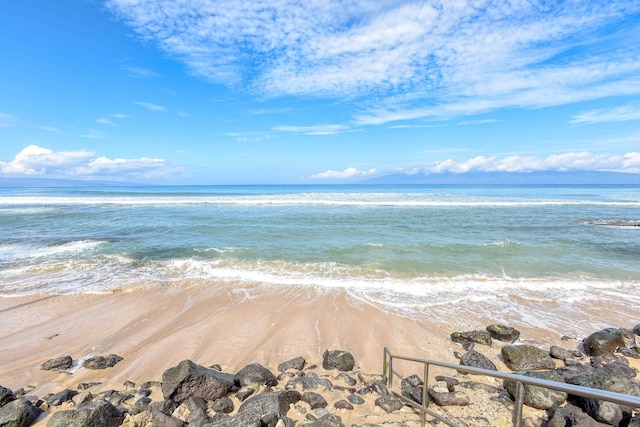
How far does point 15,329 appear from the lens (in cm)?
672

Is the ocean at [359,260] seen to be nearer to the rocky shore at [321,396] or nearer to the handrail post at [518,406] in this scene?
the rocky shore at [321,396]

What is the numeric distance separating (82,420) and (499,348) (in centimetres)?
674

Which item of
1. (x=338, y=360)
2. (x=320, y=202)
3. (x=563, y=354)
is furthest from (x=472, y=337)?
(x=320, y=202)

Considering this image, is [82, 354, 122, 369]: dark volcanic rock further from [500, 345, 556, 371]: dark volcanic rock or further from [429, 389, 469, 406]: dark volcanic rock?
[500, 345, 556, 371]: dark volcanic rock

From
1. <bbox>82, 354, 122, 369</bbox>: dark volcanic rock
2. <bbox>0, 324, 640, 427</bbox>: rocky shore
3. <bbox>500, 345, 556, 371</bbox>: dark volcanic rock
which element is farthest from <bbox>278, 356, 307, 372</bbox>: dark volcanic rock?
<bbox>500, 345, 556, 371</bbox>: dark volcanic rock

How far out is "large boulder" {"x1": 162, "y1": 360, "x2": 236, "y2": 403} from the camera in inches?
167

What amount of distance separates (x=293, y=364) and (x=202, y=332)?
245cm

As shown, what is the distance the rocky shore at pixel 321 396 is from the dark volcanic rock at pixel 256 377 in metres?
0.01

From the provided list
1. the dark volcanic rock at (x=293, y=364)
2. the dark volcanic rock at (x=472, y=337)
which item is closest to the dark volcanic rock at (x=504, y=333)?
the dark volcanic rock at (x=472, y=337)

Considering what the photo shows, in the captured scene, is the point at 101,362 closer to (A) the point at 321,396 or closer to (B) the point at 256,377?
(B) the point at 256,377

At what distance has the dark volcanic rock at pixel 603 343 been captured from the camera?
556 centimetres

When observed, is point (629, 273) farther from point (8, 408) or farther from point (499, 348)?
point (8, 408)

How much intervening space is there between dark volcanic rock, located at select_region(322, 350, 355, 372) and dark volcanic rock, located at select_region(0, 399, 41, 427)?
4.07 metres

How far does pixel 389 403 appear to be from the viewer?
13.5 feet
